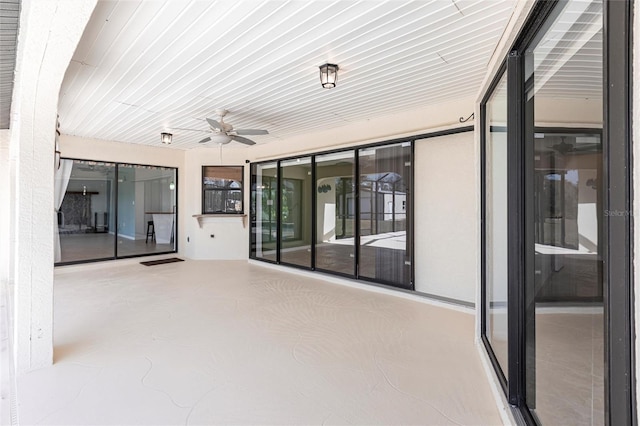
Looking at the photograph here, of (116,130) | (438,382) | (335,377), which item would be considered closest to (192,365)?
(335,377)

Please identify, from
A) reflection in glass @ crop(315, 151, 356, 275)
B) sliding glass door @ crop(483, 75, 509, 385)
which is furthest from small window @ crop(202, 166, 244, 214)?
sliding glass door @ crop(483, 75, 509, 385)

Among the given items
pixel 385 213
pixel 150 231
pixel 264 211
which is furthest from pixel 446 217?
pixel 150 231

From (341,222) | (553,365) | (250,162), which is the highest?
(250,162)

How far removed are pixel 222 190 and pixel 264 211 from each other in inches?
53.3

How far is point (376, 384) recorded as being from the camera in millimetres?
2475

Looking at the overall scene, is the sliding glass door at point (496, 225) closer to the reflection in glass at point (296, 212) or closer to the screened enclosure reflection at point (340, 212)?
the screened enclosure reflection at point (340, 212)

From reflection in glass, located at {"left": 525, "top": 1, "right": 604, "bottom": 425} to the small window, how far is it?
691 cm

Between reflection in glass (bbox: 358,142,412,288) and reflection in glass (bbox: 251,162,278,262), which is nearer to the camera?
reflection in glass (bbox: 358,142,412,288)

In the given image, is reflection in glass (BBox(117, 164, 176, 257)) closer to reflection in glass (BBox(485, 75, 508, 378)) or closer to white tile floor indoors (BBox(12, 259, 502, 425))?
white tile floor indoors (BBox(12, 259, 502, 425))

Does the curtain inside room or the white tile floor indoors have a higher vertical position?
the curtain inside room

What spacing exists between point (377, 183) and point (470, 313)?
2347 millimetres

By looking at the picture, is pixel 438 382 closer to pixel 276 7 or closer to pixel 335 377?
pixel 335 377

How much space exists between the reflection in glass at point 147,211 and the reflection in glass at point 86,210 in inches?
12.6

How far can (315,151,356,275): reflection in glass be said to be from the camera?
5.64 metres
